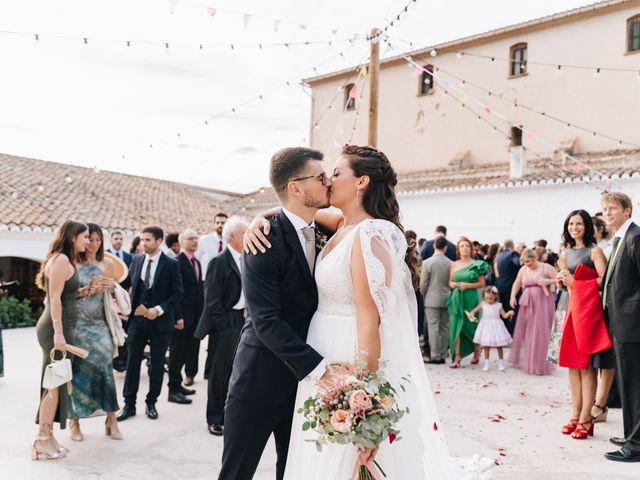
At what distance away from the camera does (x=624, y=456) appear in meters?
4.48

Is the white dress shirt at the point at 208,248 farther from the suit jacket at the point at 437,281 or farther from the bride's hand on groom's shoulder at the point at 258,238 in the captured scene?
the bride's hand on groom's shoulder at the point at 258,238

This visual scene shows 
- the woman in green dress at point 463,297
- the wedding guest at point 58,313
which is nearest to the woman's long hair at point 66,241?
the wedding guest at point 58,313

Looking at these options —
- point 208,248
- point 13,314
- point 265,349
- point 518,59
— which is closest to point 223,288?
point 208,248

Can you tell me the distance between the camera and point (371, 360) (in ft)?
8.12

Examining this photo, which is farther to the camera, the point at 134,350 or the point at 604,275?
the point at 134,350

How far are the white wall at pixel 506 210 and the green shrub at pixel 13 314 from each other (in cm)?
1263

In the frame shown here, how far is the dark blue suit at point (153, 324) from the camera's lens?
18.5 feet

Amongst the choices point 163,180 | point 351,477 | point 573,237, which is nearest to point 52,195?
point 163,180

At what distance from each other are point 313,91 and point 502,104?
36.2 feet

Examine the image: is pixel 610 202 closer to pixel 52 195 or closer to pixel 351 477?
pixel 351 477

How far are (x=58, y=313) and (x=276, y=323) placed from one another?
2.69 metres

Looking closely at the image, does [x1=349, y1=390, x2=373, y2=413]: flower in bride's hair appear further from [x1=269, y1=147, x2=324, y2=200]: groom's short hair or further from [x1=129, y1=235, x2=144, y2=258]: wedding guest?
[x1=129, y1=235, x2=144, y2=258]: wedding guest

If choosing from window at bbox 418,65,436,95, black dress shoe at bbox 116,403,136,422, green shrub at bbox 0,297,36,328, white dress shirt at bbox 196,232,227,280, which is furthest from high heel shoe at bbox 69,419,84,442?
window at bbox 418,65,436,95

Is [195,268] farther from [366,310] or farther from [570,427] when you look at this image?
[366,310]
